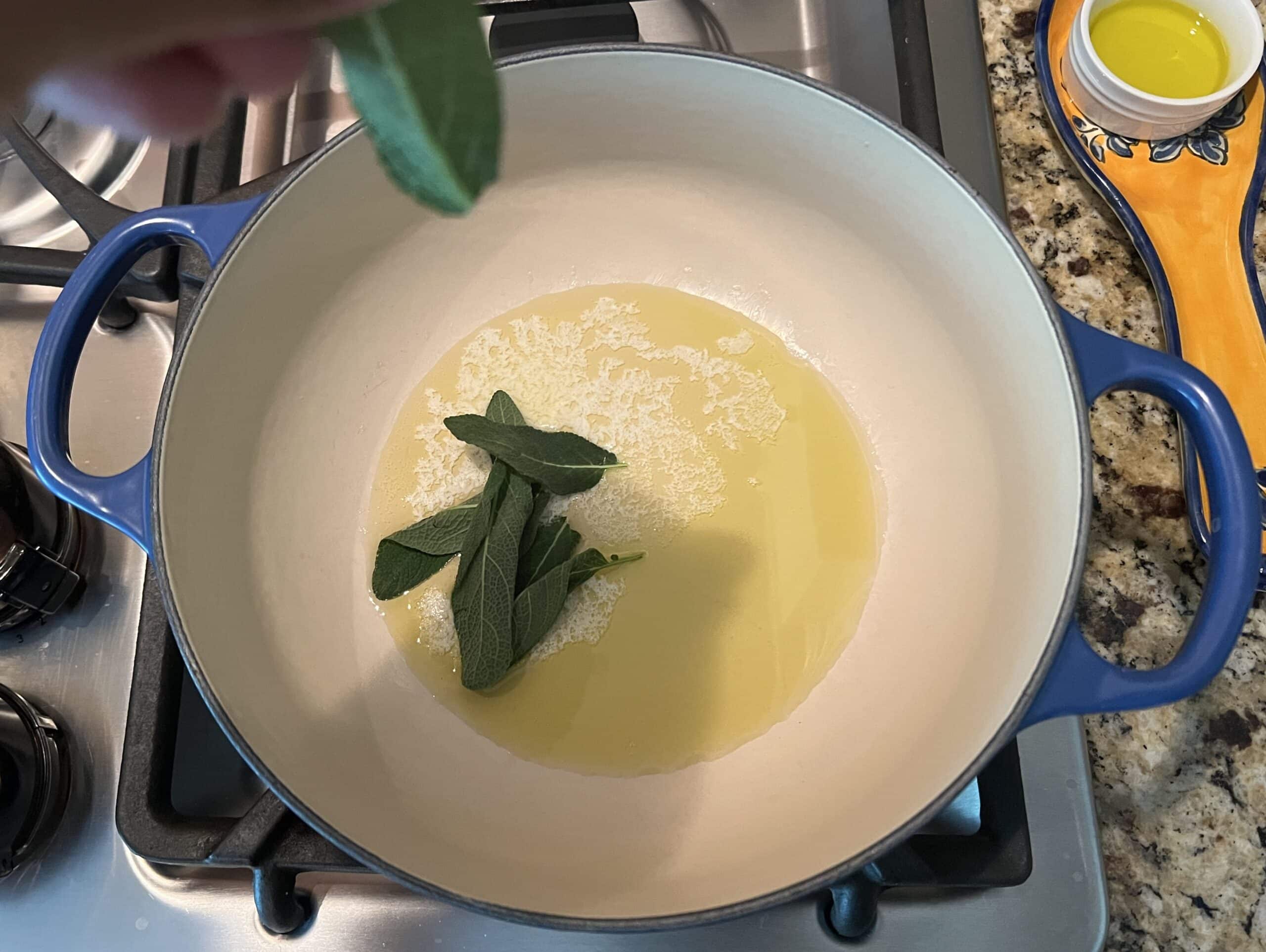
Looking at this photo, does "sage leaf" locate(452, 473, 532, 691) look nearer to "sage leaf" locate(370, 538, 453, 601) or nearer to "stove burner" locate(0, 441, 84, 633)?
"sage leaf" locate(370, 538, 453, 601)

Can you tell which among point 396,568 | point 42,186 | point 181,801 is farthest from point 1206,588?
point 42,186

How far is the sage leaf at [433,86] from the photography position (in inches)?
7.4

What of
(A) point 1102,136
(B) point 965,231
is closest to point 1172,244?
(A) point 1102,136

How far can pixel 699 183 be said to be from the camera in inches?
30.6

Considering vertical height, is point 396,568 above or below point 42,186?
below

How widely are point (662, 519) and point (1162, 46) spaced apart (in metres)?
0.63

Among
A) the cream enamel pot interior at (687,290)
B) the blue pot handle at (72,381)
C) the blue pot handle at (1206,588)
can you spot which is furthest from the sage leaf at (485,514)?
the blue pot handle at (1206,588)

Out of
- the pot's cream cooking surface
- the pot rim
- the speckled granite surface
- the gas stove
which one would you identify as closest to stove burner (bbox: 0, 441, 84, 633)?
the gas stove

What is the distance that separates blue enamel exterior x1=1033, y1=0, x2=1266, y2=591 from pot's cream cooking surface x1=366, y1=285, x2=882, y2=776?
0.25m

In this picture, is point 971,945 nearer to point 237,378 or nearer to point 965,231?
point 965,231

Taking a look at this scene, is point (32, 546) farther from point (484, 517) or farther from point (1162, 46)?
point (1162, 46)

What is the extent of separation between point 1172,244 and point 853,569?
0.40 meters

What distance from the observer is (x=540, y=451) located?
682 millimetres

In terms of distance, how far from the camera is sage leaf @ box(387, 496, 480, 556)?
2.30 feet
